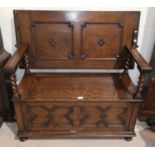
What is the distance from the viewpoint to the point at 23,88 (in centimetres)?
152

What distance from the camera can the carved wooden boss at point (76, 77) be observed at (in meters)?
1.44

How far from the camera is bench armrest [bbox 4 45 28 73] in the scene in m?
1.26

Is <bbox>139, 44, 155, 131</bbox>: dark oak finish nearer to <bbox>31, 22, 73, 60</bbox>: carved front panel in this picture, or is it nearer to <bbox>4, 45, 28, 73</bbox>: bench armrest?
<bbox>31, 22, 73, 60</bbox>: carved front panel

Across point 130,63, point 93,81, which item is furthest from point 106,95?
point 130,63

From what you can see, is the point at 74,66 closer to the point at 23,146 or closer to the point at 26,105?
the point at 26,105

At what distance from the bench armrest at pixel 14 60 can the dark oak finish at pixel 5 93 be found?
16cm

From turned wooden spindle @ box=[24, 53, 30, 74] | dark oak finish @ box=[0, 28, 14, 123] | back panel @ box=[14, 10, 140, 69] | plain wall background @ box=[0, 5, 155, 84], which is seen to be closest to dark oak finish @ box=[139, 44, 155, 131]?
plain wall background @ box=[0, 5, 155, 84]

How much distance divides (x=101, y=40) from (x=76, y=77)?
345mm

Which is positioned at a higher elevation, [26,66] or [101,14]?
[101,14]

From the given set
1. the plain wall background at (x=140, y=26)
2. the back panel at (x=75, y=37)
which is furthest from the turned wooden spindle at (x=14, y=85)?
the plain wall background at (x=140, y=26)

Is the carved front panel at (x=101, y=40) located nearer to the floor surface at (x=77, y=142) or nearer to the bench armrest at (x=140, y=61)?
the bench armrest at (x=140, y=61)

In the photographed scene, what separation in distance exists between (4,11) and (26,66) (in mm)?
444

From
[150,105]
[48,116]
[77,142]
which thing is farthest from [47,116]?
[150,105]

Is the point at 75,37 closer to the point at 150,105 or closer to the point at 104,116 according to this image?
the point at 104,116
